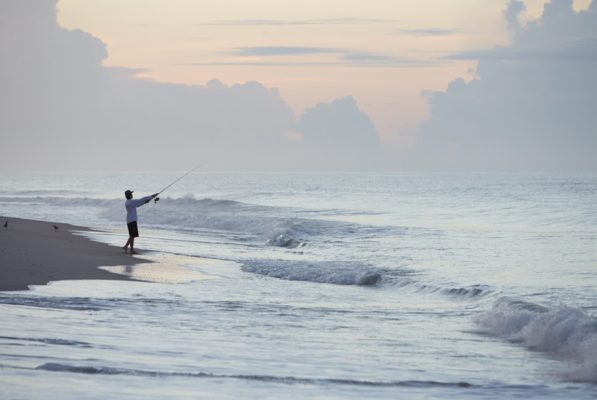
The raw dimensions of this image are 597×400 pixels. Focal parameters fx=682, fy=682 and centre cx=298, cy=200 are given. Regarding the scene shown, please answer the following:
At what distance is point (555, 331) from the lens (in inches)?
291

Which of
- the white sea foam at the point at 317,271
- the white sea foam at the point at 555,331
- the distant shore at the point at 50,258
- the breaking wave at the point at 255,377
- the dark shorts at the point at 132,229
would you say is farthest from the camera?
the dark shorts at the point at 132,229

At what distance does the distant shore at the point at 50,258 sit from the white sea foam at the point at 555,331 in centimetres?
604

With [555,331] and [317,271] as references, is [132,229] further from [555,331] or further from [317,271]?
[555,331]

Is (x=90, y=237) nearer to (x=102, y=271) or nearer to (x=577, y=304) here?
(x=102, y=271)

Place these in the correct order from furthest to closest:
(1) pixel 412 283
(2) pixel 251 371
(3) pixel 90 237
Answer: (3) pixel 90 237 → (1) pixel 412 283 → (2) pixel 251 371

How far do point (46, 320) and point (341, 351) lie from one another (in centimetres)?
307

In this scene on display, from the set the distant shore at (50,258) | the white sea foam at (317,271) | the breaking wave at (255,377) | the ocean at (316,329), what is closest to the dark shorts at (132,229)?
the distant shore at (50,258)

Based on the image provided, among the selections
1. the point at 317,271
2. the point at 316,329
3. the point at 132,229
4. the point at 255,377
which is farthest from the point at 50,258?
the point at 255,377

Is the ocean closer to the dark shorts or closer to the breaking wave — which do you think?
the breaking wave

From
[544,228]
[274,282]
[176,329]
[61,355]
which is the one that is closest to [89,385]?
[61,355]

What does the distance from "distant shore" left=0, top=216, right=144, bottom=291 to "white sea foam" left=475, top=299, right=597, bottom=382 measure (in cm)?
604

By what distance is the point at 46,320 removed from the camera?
705 cm

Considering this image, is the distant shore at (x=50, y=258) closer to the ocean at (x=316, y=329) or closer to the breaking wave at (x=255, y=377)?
the ocean at (x=316, y=329)

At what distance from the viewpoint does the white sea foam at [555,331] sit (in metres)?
6.34
